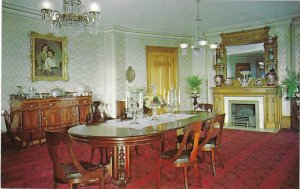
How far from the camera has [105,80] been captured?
24.1 feet

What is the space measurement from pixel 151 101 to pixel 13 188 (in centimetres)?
200

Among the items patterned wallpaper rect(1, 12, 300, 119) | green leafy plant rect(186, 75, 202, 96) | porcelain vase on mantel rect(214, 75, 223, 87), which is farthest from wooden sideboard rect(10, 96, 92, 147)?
porcelain vase on mantel rect(214, 75, 223, 87)

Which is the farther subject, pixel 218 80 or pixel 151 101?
pixel 218 80

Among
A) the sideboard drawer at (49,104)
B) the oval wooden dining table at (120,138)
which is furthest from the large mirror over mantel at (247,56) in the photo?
the oval wooden dining table at (120,138)

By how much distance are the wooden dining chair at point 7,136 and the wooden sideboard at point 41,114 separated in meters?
0.11

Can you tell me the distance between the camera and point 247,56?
7.51 metres

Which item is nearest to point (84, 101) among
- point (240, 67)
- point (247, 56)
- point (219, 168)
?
point (219, 168)

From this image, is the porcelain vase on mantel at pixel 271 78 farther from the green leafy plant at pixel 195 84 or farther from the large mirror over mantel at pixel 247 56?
the green leafy plant at pixel 195 84

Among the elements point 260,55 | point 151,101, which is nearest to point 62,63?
point 151,101

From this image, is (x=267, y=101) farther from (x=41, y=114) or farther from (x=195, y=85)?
(x=41, y=114)

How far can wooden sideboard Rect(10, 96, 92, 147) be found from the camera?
5.02 m

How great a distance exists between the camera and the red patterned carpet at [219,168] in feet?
10.0

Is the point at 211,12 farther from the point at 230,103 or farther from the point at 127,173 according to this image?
the point at 127,173

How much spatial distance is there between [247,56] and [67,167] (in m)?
6.46
